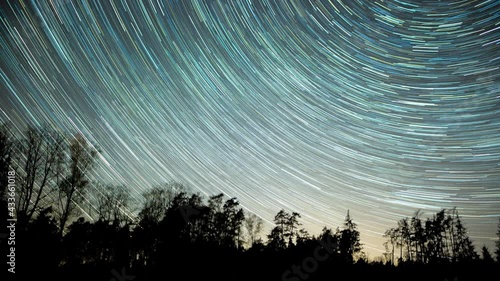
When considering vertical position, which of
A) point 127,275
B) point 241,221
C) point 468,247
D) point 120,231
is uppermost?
point 468,247

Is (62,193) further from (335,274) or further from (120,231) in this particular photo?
(335,274)

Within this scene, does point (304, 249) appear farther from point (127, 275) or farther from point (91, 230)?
point (91, 230)

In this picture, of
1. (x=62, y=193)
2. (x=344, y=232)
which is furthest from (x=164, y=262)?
(x=344, y=232)

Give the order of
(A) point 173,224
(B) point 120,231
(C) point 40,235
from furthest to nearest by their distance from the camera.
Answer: (B) point 120,231 < (A) point 173,224 < (C) point 40,235

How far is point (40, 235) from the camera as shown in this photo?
1978cm

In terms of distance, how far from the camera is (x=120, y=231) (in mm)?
38062

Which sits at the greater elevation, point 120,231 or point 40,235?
point 120,231

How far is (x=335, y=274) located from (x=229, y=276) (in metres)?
7.28

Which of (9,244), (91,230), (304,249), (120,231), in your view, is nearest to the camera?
(9,244)

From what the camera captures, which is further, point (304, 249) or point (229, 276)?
point (304, 249)

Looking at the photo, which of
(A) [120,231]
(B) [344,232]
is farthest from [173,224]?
(B) [344,232]

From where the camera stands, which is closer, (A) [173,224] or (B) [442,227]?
(A) [173,224]

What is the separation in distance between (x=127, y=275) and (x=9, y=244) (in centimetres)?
686

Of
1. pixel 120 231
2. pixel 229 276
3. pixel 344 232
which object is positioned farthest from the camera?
pixel 344 232
